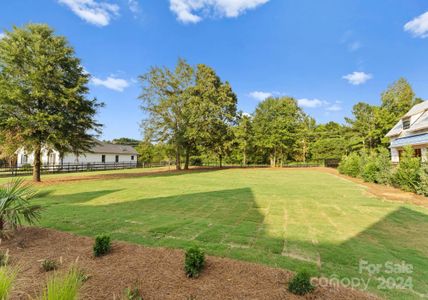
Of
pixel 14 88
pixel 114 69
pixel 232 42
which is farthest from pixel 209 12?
pixel 14 88

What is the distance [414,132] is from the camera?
20.5 m

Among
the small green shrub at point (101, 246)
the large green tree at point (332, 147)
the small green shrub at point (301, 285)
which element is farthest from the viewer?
the large green tree at point (332, 147)

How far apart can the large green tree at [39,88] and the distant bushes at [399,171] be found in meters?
18.8

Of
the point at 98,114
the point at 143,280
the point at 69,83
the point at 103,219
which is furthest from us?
the point at 98,114

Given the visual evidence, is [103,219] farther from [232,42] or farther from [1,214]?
[232,42]

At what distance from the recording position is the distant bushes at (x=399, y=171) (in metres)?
9.64

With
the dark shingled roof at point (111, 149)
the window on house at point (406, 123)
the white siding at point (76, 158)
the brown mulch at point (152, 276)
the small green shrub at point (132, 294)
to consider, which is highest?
the window on house at point (406, 123)

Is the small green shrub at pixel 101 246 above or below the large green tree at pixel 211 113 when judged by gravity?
below

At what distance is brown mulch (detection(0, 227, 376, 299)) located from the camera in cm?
230

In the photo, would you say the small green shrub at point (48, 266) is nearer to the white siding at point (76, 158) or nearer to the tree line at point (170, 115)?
the tree line at point (170, 115)

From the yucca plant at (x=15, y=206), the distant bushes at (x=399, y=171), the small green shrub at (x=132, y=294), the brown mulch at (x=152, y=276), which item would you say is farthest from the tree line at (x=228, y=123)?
the small green shrub at (x=132, y=294)

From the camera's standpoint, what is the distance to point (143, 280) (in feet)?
8.41

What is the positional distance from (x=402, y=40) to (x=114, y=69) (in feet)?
78.5

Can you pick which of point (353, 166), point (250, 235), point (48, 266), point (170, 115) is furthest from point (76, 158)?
point (353, 166)
